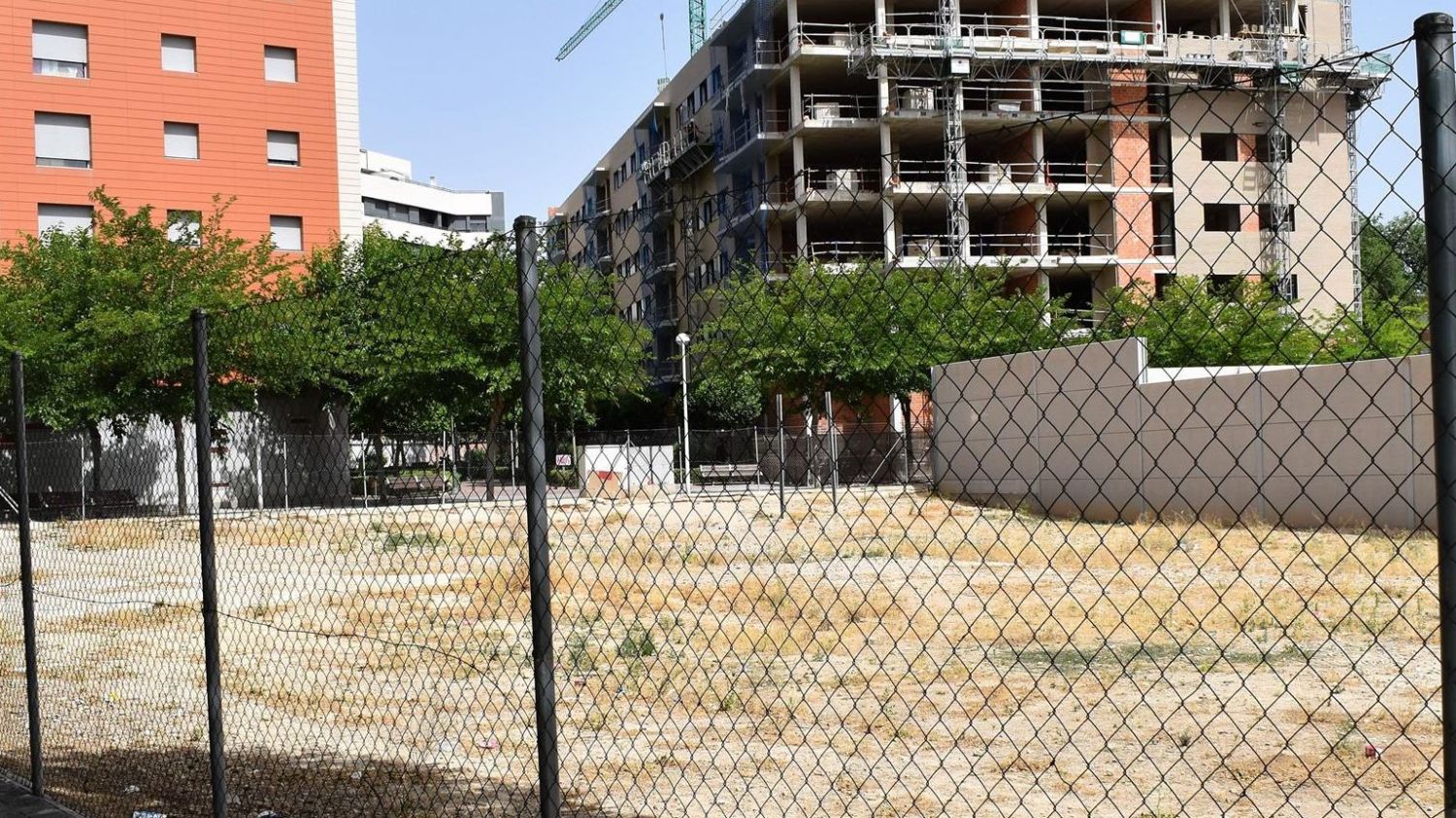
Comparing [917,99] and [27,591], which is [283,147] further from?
[27,591]

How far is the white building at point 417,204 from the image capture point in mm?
87438

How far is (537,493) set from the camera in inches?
145

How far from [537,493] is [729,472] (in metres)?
11.8

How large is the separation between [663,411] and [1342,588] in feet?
126

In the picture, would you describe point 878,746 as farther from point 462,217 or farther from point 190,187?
point 462,217

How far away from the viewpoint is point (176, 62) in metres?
41.9

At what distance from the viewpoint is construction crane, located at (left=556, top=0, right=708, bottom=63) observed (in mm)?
108188

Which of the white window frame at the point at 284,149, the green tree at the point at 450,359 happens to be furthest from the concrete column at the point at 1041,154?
the white window frame at the point at 284,149

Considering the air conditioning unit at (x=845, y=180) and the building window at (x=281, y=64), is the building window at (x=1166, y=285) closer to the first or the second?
the air conditioning unit at (x=845, y=180)

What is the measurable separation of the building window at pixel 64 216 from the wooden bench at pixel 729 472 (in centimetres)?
3103

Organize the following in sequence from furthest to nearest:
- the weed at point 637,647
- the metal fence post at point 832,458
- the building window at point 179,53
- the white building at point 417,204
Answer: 1. the white building at point 417,204
2. the building window at point 179,53
3. the weed at point 637,647
4. the metal fence post at point 832,458

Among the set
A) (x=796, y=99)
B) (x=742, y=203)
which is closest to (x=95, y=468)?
(x=742, y=203)

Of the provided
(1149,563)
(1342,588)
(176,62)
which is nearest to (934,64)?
A: (176,62)

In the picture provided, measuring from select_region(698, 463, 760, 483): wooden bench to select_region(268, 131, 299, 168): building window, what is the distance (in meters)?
32.3
